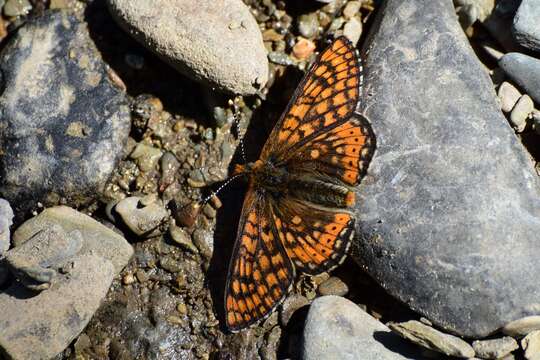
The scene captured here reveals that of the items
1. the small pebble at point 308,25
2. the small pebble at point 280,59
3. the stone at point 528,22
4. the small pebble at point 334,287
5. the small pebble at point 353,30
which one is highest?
the stone at point 528,22

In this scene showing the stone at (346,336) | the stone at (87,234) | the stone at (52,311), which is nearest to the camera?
the stone at (346,336)

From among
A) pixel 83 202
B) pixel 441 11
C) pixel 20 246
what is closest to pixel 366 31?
pixel 441 11

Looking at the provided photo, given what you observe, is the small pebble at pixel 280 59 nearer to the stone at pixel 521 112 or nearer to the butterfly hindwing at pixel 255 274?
the butterfly hindwing at pixel 255 274

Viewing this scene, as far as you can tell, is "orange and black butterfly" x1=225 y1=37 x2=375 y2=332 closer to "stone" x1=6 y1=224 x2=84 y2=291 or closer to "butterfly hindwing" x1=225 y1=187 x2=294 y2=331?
"butterfly hindwing" x1=225 y1=187 x2=294 y2=331

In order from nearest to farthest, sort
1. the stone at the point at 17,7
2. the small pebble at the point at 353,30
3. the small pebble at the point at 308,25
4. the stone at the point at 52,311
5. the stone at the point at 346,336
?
the stone at the point at 346,336 < the stone at the point at 52,311 < the small pebble at the point at 353,30 < the small pebble at the point at 308,25 < the stone at the point at 17,7

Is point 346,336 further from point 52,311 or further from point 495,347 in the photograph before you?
point 52,311

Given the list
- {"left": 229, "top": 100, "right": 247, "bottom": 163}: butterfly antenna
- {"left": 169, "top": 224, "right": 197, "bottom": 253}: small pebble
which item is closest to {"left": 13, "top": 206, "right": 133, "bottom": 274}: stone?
{"left": 169, "top": 224, "right": 197, "bottom": 253}: small pebble

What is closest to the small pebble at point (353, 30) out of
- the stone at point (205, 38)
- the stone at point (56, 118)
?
the stone at point (205, 38)

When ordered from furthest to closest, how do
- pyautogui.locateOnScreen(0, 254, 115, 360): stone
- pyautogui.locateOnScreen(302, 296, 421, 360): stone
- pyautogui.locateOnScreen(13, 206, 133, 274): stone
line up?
pyautogui.locateOnScreen(13, 206, 133, 274): stone
pyautogui.locateOnScreen(0, 254, 115, 360): stone
pyautogui.locateOnScreen(302, 296, 421, 360): stone
